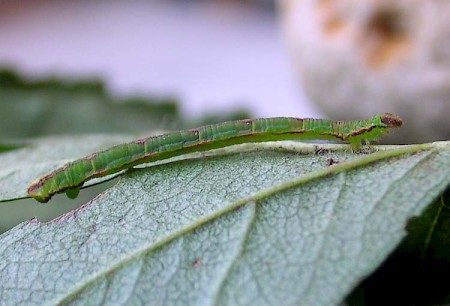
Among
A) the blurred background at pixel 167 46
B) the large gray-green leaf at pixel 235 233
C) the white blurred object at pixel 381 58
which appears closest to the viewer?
the large gray-green leaf at pixel 235 233

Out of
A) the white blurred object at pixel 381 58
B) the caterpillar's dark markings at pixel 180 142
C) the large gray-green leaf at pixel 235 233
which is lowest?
the large gray-green leaf at pixel 235 233

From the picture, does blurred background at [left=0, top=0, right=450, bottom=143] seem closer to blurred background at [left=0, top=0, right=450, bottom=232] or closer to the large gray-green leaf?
blurred background at [left=0, top=0, right=450, bottom=232]

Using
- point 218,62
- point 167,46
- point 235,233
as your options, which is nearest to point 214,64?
point 218,62

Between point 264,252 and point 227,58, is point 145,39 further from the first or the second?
point 264,252

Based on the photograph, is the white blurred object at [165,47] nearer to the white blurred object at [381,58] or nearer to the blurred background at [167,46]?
the blurred background at [167,46]

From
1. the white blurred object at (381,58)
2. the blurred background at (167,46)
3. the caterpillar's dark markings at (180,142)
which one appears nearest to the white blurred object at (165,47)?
the blurred background at (167,46)

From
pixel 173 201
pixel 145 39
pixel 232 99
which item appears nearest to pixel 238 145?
pixel 173 201

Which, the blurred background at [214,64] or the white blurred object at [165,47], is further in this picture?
the white blurred object at [165,47]

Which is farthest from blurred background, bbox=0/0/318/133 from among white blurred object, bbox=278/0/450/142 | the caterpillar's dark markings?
the caterpillar's dark markings
